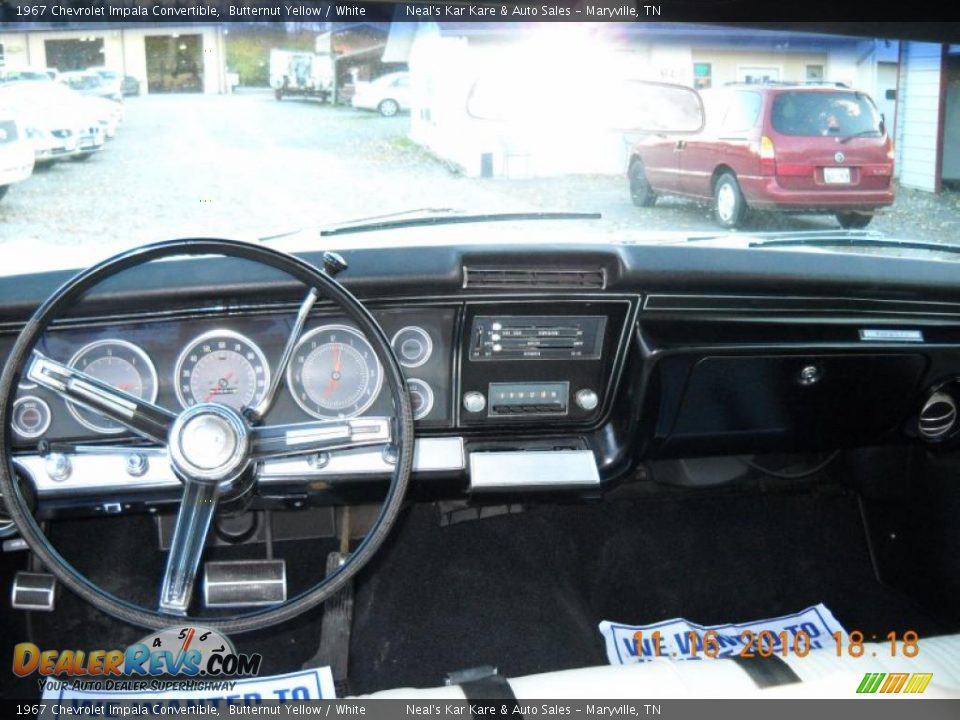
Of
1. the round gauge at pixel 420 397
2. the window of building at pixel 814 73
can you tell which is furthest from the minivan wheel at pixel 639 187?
the round gauge at pixel 420 397

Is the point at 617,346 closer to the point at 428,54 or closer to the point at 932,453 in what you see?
the point at 428,54

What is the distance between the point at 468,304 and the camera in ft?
9.29

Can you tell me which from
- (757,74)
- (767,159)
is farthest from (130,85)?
(767,159)

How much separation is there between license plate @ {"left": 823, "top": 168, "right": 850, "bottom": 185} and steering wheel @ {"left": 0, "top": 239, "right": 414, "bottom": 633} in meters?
1.44

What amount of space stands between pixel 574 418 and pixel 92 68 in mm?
1587

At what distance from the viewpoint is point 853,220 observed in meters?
3.09

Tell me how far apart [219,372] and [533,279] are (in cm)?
86

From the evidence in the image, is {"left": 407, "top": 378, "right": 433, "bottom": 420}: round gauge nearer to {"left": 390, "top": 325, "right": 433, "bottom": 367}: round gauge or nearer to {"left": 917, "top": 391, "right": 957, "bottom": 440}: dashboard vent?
{"left": 390, "top": 325, "right": 433, "bottom": 367}: round gauge

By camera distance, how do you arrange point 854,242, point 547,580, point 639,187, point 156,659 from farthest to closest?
point 547,580
point 854,242
point 639,187
point 156,659

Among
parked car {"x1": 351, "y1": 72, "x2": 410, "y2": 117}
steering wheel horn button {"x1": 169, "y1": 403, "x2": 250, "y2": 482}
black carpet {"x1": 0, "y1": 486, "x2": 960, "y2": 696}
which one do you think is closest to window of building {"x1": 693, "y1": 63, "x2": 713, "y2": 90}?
parked car {"x1": 351, "y1": 72, "x2": 410, "y2": 117}

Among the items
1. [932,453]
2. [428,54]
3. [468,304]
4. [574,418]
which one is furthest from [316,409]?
[932,453]

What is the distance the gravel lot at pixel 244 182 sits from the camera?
98.9 inches

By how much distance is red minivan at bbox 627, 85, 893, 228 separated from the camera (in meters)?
2.79
